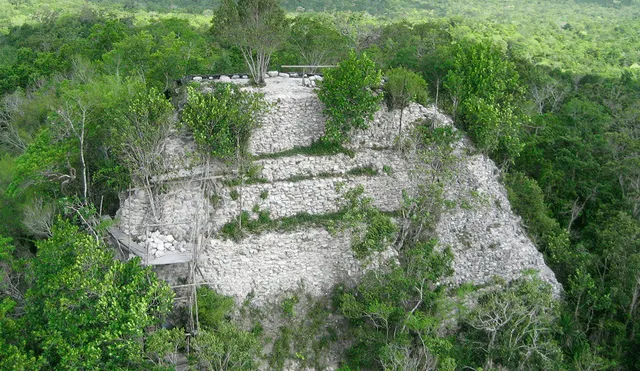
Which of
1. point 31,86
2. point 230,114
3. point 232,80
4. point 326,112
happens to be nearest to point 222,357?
point 230,114

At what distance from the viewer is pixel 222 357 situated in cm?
1905

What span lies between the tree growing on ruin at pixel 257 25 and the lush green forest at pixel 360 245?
0.72ft

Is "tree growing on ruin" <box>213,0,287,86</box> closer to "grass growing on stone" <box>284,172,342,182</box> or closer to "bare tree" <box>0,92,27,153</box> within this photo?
"grass growing on stone" <box>284,172,342,182</box>

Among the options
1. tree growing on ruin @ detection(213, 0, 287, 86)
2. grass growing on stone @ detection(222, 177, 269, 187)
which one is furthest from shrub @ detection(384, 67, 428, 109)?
grass growing on stone @ detection(222, 177, 269, 187)

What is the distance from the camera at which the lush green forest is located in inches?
704

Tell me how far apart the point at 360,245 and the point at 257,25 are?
1291 centimetres

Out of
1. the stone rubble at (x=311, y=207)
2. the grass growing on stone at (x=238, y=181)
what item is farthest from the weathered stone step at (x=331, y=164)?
the grass growing on stone at (x=238, y=181)

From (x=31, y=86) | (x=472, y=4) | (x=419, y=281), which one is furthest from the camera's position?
(x=472, y=4)

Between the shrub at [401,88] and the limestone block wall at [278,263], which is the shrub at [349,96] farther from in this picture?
the limestone block wall at [278,263]

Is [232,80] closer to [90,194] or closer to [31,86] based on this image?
[90,194]

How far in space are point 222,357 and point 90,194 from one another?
10605mm

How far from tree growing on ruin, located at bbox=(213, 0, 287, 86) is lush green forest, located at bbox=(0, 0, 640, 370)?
0.72ft

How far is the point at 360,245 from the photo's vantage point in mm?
22328

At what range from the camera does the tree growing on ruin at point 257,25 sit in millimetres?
26250
